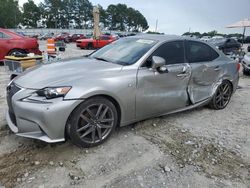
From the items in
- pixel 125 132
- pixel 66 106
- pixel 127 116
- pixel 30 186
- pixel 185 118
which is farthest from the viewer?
pixel 185 118

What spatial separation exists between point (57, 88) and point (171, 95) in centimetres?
183

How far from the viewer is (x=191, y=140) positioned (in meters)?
3.43

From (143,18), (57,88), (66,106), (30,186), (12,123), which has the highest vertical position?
(143,18)

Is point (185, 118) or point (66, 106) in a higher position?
point (66, 106)

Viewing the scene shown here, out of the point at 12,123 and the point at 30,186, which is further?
the point at 12,123

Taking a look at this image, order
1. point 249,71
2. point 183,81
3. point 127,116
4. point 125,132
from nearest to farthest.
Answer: point 127,116 < point 125,132 < point 183,81 < point 249,71

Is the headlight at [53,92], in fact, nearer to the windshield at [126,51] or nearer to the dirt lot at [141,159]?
the dirt lot at [141,159]

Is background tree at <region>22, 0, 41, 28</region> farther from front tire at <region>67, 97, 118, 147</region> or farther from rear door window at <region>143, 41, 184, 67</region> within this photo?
front tire at <region>67, 97, 118, 147</region>

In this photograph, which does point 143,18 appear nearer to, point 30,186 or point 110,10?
point 110,10

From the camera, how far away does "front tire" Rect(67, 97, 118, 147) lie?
9.41 feet

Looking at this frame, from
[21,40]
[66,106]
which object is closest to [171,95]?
[66,106]

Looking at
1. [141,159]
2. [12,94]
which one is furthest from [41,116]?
[141,159]

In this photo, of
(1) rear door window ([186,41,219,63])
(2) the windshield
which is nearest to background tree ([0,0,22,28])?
(2) the windshield

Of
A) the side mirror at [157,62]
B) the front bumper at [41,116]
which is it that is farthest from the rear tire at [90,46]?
the front bumper at [41,116]
